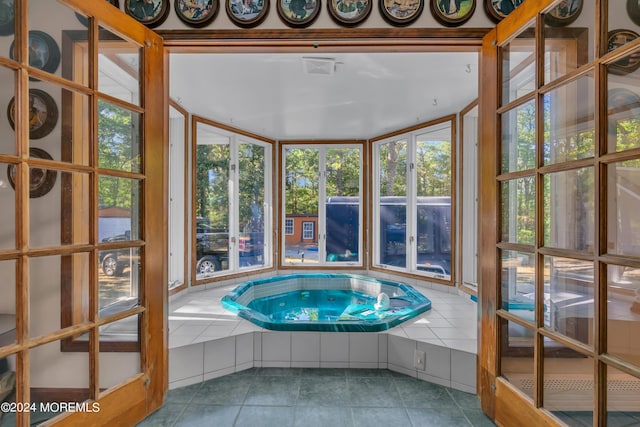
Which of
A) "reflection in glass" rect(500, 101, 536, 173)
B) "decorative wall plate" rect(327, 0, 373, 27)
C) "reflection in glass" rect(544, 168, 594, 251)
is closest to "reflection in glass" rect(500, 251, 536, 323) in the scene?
"reflection in glass" rect(544, 168, 594, 251)

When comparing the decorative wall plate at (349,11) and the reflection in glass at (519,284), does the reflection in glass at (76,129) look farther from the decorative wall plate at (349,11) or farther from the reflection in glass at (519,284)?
the reflection in glass at (519,284)

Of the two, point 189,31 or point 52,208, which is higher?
point 189,31

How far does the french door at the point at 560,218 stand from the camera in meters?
1.06

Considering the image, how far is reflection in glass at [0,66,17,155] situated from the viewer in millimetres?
1151

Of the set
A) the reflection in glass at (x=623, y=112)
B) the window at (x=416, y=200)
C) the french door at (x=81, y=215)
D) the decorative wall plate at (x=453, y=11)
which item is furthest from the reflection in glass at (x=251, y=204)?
the reflection in glass at (x=623, y=112)

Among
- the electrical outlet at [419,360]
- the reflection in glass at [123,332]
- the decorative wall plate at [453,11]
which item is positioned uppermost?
the decorative wall plate at [453,11]

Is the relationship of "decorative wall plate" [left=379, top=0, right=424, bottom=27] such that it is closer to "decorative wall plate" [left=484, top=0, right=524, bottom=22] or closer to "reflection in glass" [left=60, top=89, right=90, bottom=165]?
"decorative wall plate" [left=484, top=0, right=524, bottom=22]

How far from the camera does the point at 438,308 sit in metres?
2.91

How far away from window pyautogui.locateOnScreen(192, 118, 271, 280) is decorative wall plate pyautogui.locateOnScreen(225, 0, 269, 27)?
225 centimetres

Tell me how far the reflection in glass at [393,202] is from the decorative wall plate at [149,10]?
125 inches

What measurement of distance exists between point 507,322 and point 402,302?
1.99m

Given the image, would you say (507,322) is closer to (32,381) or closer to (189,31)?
(32,381)

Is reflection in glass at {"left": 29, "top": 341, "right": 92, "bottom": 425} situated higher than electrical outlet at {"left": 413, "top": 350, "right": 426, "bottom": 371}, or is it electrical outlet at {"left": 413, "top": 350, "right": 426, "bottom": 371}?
reflection in glass at {"left": 29, "top": 341, "right": 92, "bottom": 425}

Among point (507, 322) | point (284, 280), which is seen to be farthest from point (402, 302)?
point (507, 322)
